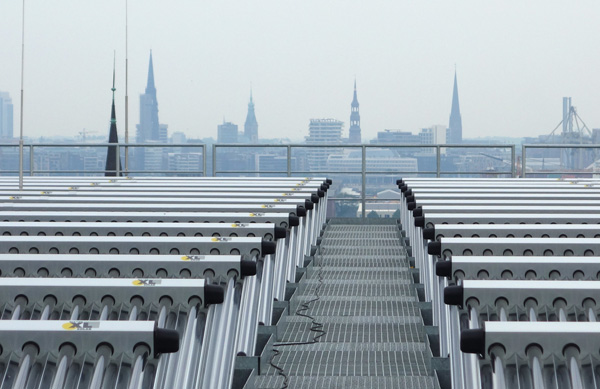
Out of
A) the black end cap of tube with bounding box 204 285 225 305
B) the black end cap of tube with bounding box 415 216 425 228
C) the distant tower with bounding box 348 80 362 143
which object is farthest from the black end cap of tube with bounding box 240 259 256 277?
the distant tower with bounding box 348 80 362 143

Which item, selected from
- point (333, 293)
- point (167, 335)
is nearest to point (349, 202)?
point (333, 293)

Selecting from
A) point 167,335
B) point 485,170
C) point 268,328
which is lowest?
point 268,328

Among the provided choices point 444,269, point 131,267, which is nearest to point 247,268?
point 131,267

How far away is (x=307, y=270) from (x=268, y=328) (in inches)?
88.0

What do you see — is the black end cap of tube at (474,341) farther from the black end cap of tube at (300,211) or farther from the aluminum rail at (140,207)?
the aluminum rail at (140,207)

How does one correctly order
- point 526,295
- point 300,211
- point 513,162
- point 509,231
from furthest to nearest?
point 513,162
point 300,211
point 509,231
point 526,295

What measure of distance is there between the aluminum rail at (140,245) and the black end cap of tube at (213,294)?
35.3 inches

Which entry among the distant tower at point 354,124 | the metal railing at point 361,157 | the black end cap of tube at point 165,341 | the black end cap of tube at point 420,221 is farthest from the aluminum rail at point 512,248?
the distant tower at point 354,124

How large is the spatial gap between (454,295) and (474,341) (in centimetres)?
49

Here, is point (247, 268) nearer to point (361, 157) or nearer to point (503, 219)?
point (503, 219)

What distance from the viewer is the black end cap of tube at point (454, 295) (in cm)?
276

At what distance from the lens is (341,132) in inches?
876

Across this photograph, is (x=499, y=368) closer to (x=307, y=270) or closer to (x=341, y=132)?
(x=307, y=270)

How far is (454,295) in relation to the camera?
2.76 m
